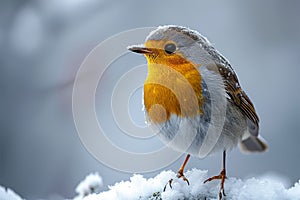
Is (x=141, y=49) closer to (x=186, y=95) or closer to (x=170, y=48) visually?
(x=170, y=48)

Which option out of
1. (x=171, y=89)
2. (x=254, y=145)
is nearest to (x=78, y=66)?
(x=254, y=145)

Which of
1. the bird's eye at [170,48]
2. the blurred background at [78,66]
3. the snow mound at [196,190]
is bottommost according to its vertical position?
the snow mound at [196,190]

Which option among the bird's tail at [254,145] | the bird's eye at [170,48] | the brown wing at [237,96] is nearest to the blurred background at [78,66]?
the bird's tail at [254,145]

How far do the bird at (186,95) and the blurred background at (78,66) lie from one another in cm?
259

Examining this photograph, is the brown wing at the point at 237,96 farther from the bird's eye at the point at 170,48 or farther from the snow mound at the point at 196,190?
the snow mound at the point at 196,190

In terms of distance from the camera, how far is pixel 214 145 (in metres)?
1.73

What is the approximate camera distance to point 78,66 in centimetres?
467

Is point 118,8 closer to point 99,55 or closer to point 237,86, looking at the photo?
point 99,55

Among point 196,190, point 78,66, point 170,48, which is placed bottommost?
point 196,190

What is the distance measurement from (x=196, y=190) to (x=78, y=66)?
11.1 feet

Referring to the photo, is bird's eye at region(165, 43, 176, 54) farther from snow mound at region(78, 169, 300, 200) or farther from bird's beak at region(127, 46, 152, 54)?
snow mound at region(78, 169, 300, 200)

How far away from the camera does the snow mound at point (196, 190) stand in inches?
53.7

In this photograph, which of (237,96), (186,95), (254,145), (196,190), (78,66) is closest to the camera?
(196,190)

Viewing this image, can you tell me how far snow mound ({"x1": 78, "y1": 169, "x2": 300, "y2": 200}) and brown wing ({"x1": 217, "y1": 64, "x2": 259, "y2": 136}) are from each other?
1.32 ft
